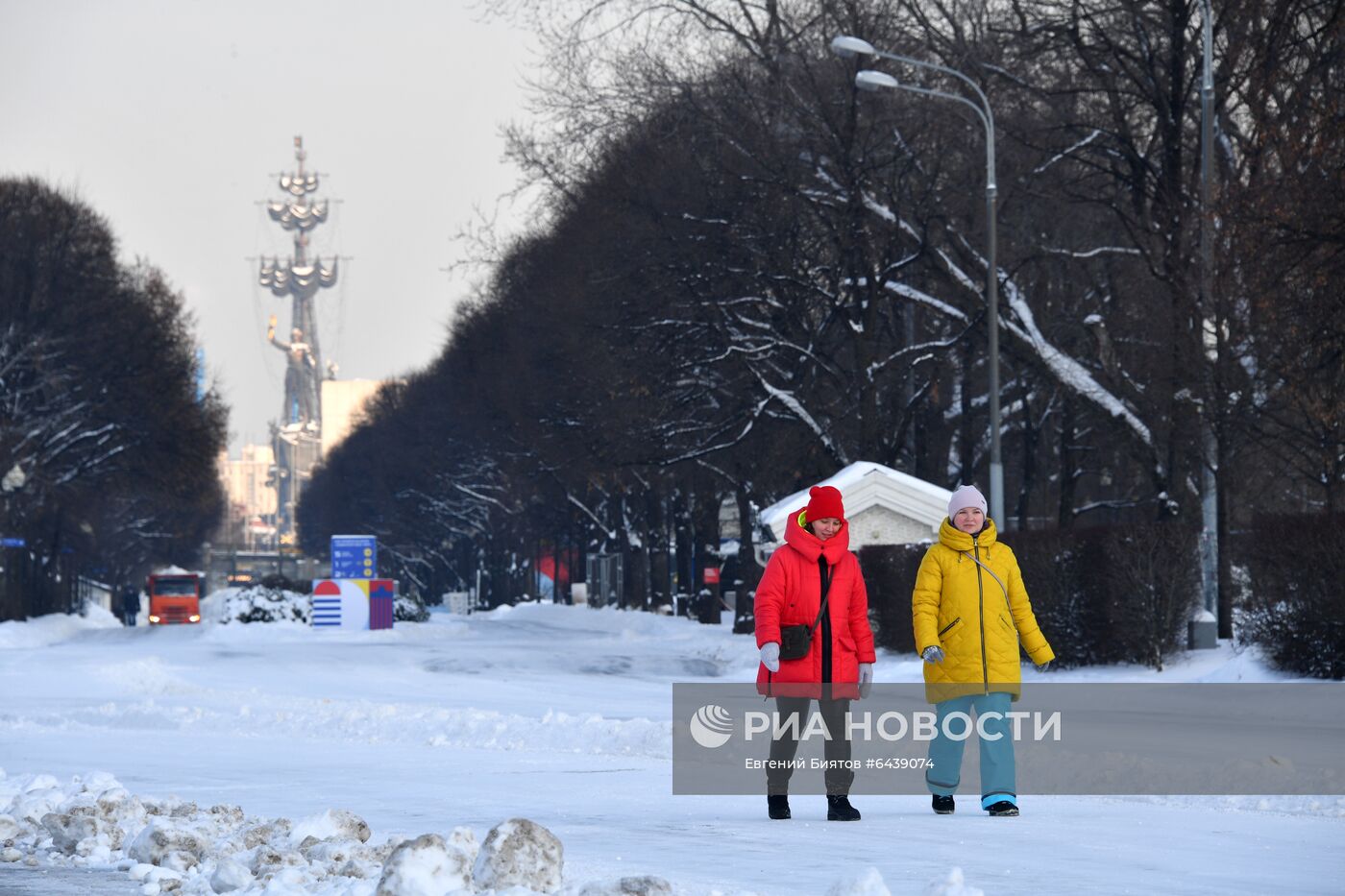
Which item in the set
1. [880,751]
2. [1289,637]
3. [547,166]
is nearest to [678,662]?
[547,166]

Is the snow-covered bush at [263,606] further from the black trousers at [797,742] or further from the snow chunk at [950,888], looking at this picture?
the snow chunk at [950,888]

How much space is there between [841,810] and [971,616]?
1225mm

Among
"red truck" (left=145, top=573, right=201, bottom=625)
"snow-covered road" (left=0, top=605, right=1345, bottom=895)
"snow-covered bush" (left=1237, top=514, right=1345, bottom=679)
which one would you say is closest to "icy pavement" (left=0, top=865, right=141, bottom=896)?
"snow-covered road" (left=0, top=605, right=1345, bottom=895)

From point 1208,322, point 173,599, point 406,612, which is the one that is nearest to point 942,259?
point 1208,322

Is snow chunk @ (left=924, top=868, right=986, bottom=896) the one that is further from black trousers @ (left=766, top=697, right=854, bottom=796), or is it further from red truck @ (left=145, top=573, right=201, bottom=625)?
red truck @ (left=145, top=573, right=201, bottom=625)

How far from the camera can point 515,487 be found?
75.0 m

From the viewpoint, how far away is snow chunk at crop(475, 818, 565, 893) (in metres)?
7.97

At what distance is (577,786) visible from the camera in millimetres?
13617

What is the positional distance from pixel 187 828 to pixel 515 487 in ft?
214

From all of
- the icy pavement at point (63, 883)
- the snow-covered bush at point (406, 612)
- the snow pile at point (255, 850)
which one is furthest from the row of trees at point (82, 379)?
the icy pavement at point (63, 883)

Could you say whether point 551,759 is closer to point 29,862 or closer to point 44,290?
point 29,862

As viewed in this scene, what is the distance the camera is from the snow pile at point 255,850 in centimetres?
795

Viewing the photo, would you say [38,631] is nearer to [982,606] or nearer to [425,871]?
[982,606]

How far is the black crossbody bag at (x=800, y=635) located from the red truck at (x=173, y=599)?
70011 millimetres
